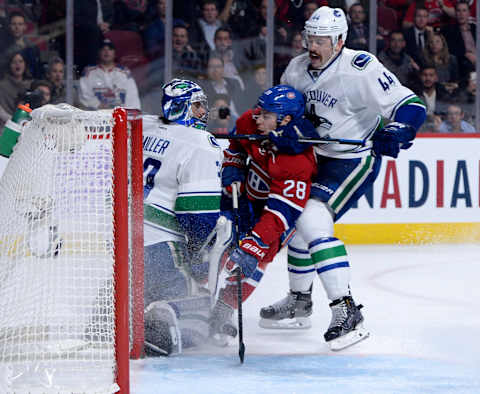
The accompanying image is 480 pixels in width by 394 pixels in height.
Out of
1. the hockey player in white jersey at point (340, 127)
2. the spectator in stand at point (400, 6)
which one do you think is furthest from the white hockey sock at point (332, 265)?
the spectator in stand at point (400, 6)

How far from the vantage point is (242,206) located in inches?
128

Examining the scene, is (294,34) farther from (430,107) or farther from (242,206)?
(242,206)

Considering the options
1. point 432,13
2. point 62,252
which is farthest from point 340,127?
point 432,13

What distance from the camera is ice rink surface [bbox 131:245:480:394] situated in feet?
8.21

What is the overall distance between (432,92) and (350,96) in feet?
9.02

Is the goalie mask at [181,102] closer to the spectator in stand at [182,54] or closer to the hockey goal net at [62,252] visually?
the hockey goal net at [62,252]

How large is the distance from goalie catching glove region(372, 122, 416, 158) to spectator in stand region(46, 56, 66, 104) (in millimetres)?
2747

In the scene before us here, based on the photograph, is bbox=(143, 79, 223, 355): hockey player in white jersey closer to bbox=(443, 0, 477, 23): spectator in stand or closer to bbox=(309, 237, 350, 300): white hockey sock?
bbox=(309, 237, 350, 300): white hockey sock

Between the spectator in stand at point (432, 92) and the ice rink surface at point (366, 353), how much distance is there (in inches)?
64.8

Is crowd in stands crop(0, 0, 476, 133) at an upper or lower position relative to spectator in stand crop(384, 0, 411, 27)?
lower

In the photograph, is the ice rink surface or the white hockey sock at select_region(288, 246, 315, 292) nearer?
the ice rink surface

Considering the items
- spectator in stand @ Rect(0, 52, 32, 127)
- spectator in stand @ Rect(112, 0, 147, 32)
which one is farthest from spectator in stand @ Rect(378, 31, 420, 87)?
spectator in stand @ Rect(0, 52, 32, 127)

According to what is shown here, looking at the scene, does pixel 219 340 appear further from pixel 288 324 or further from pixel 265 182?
pixel 265 182

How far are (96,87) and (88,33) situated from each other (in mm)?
313
